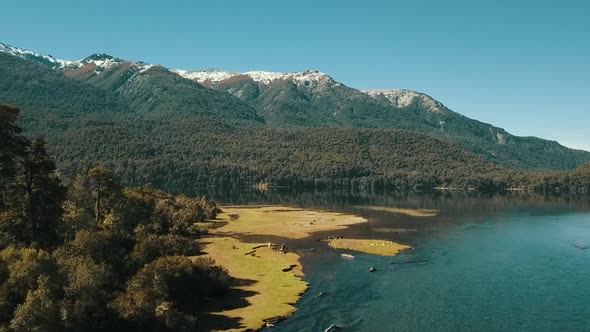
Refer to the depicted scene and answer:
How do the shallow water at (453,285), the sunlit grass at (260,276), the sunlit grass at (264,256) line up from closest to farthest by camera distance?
the shallow water at (453,285), the sunlit grass at (260,276), the sunlit grass at (264,256)

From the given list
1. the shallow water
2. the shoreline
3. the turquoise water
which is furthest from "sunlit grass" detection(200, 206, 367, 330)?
the shallow water

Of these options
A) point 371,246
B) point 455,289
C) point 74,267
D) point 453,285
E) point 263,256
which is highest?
point 74,267

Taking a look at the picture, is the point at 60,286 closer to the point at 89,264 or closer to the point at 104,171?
the point at 89,264

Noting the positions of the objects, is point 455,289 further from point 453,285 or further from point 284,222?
point 284,222

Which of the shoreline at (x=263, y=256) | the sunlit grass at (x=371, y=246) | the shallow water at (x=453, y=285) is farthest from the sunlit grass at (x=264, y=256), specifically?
the sunlit grass at (x=371, y=246)

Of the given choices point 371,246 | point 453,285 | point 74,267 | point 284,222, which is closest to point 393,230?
point 371,246

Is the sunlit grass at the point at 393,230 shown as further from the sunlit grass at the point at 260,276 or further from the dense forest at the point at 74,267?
the dense forest at the point at 74,267

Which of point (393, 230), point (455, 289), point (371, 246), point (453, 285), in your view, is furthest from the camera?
point (393, 230)

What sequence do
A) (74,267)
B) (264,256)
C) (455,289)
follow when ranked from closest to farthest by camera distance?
(74,267) < (455,289) < (264,256)
